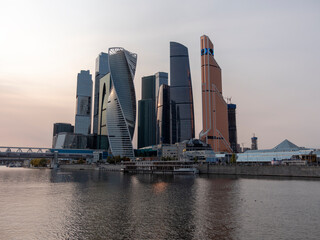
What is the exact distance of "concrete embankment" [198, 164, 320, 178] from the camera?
102000mm

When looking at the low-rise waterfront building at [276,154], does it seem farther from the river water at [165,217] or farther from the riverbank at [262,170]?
the river water at [165,217]

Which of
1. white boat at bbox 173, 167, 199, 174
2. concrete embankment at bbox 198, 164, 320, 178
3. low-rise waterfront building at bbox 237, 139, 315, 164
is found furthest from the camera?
white boat at bbox 173, 167, 199, 174

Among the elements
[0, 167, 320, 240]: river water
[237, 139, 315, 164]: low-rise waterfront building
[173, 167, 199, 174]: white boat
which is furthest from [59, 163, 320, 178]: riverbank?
[0, 167, 320, 240]: river water

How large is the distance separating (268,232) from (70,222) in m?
26.9

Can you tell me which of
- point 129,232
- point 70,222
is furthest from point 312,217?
point 70,222

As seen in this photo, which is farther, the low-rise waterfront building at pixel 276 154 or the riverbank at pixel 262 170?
the low-rise waterfront building at pixel 276 154

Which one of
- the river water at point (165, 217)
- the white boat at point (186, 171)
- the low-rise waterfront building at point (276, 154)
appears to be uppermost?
the low-rise waterfront building at point (276, 154)

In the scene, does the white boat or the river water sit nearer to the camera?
the river water

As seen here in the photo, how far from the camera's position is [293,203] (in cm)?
4959

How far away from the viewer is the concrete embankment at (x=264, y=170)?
335 ft

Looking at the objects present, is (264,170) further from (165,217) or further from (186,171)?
(165,217)

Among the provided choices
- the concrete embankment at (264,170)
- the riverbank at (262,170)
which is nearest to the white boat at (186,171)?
the riverbank at (262,170)

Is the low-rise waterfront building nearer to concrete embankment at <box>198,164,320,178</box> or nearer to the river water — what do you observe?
concrete embankment at <box>198,164,320,178</box>

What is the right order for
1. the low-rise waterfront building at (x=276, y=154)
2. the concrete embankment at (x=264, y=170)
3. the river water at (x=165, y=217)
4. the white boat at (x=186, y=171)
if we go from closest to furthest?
the river water at (x=165, y=217) < the concrete embankment at (x=264, y=170) < the low-rise waterfront building at (x=276, y=154) < the white boat at (x=186, y=171)
